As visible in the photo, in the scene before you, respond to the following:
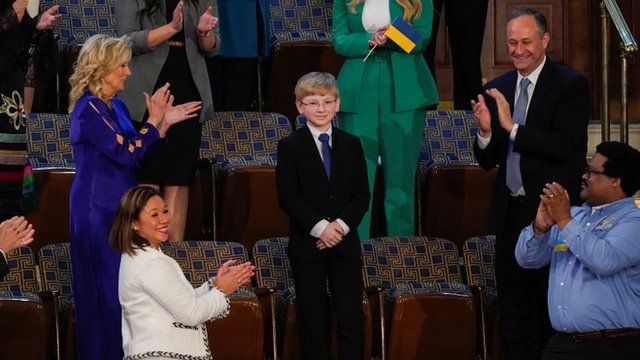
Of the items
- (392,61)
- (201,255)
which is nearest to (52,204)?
(201,255)

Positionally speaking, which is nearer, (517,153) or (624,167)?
(624,167)

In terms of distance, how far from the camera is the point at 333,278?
532cm

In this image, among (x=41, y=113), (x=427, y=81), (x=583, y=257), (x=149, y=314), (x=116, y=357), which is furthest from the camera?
(x=41, y=113)

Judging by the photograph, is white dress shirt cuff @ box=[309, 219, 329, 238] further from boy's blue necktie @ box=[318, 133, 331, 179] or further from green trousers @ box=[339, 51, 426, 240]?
green trousers @ box=[339, 51, 426, 240]

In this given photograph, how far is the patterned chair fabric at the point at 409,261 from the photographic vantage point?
19.6ft

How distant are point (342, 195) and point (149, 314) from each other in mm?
1259

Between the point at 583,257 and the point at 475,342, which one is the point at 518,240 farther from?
the point at 475,342

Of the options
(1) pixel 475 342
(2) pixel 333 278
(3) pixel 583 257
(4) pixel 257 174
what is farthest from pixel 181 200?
(3) pixel 583 257

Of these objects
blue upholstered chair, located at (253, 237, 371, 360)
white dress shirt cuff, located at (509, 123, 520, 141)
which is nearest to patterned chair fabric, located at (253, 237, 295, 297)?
blue upholstered chair, located at (253, 237, 371, 360)

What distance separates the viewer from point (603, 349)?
4707 mm

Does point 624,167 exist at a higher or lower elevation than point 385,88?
lower

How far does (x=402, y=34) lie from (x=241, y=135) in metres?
1.22

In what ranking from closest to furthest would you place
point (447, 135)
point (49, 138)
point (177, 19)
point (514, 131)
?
point (514, 131) < point (177, 19) < point (49, 138) < point (447, 135)

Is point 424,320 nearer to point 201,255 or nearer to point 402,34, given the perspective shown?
point 201,255
